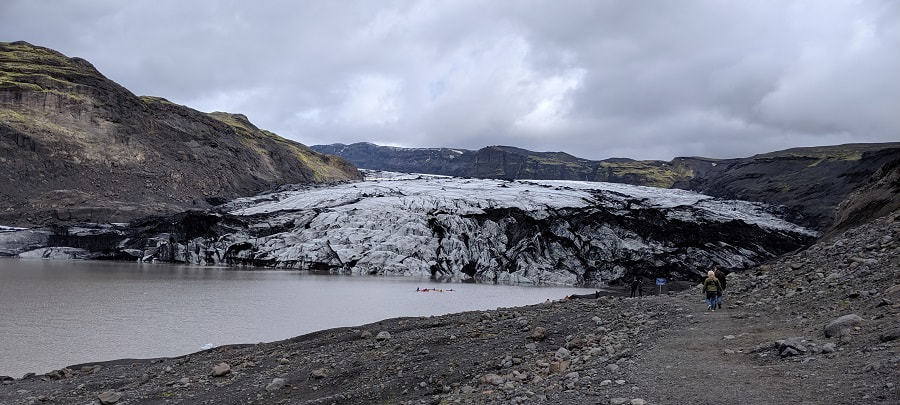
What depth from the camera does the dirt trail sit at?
604 cm

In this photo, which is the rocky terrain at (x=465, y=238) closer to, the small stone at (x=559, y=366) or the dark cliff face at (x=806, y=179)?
the dark cliff face at (x=806, y=179)

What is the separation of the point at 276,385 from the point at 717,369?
7162mm

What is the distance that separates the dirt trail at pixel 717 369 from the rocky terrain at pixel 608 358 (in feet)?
0.08

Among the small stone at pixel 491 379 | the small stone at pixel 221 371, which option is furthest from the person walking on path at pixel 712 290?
the small stone at pixel 221 371

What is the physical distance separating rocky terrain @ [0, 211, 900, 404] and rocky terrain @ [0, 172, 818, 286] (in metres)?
40.7

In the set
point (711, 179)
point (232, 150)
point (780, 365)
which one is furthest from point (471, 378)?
point (711, 179)

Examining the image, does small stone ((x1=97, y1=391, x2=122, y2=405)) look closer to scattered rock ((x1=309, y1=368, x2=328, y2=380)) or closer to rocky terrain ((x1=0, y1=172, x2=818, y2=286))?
scattered rock ((x1=309, y1=368, x2=328, y2=380))

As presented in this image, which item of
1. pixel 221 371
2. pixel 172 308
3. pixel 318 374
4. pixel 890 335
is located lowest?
pixel 172 308

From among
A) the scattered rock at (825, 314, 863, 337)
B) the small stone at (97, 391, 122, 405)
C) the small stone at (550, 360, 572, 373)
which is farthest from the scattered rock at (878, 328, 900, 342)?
the small stone at (97, 391, 122, 405)

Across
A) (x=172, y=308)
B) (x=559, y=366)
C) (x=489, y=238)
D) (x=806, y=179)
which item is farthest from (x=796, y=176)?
(x=559, y=366)

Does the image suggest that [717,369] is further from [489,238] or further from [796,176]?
[796,176]

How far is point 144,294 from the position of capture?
31.5 meters

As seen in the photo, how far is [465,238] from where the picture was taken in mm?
60219

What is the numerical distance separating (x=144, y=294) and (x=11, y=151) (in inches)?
2376
